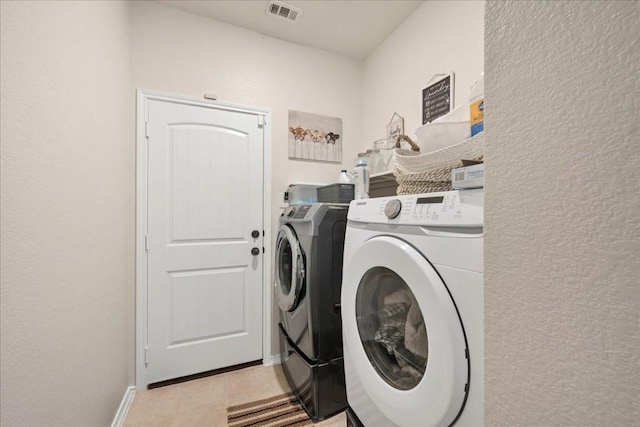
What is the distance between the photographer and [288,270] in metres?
1.83

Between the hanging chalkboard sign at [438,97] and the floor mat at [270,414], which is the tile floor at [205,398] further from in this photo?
the hanging chalkboard sign at [438,97]

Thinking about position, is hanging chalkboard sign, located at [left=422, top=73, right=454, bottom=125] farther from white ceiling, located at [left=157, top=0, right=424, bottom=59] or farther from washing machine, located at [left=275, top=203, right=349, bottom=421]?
washing machine, located at [left=275, top=203, right=349, bottom=421]

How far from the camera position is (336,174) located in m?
2.42

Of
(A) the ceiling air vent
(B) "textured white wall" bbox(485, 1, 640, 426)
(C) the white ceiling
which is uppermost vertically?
(C) the white ceiling

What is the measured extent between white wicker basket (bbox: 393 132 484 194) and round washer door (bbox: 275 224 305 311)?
0.73 meters

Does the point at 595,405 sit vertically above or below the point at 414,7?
below

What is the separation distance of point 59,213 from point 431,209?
1261mm

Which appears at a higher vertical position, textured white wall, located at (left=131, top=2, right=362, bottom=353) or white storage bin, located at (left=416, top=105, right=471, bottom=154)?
textured white wall, located at (left=131, top=2, right=362, bottom=353)

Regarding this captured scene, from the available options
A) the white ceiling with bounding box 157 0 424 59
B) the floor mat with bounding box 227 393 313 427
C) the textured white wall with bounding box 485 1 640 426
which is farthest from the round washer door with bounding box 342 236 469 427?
the white ceiling with bounding box 157 0 424 59

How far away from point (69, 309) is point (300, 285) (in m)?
0.98

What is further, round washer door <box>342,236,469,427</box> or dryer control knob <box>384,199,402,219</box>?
dryer control knob <box>384,199,402,219</box>

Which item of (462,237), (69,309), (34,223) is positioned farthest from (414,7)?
(69,309)

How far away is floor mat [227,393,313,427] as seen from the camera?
58.1 inches

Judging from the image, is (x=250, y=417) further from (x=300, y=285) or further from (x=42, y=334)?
(x=42, y=334)
